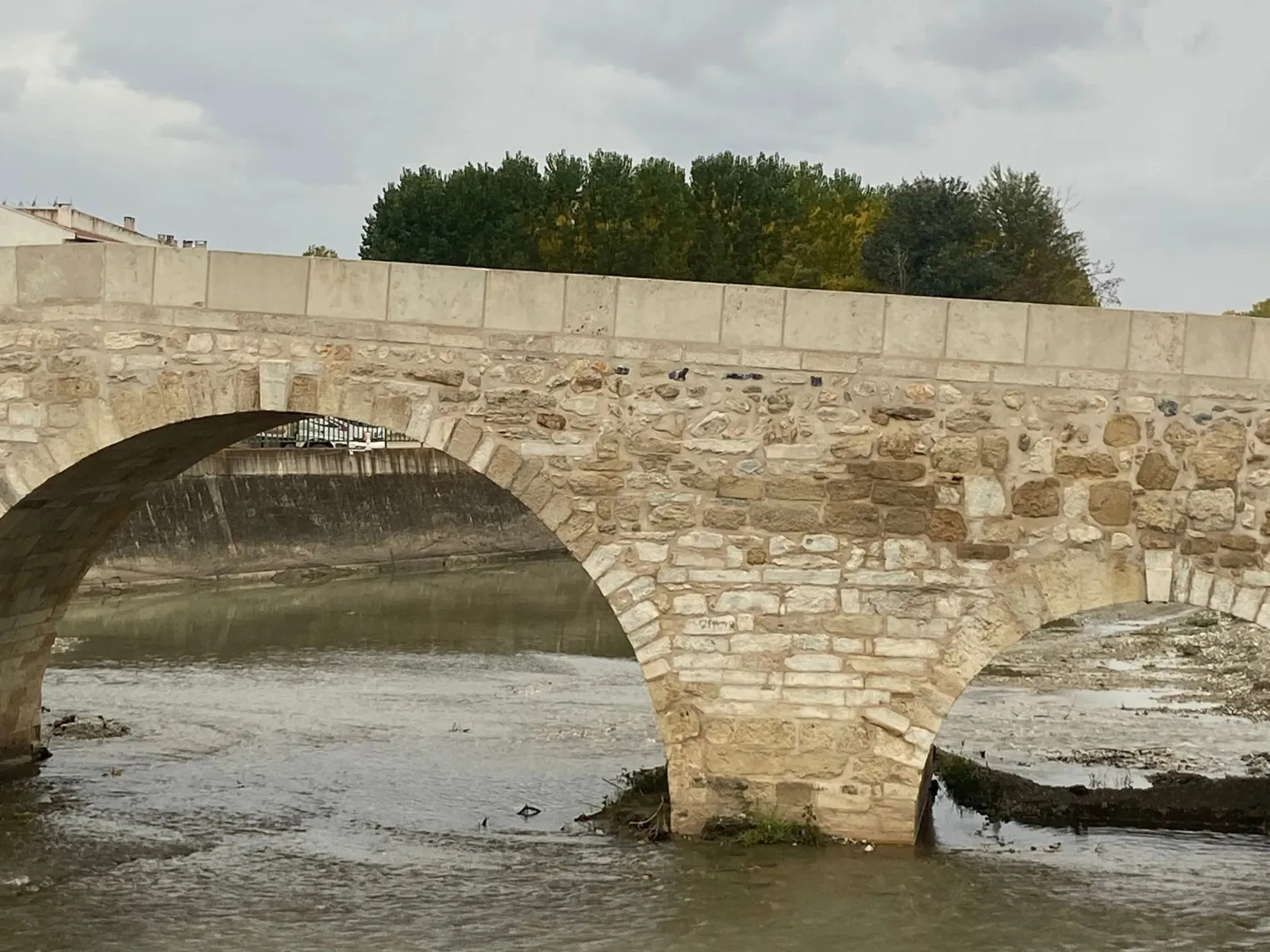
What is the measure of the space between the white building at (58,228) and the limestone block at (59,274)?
16148 mm

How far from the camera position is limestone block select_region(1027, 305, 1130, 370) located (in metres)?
7.86

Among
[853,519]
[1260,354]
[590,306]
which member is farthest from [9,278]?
[1260,354]

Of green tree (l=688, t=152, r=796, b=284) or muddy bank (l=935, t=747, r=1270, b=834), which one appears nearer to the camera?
muddy bank (l=935, t=747, r=1270, b=834)

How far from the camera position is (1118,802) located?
30.9 feet

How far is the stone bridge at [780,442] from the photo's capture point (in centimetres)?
781

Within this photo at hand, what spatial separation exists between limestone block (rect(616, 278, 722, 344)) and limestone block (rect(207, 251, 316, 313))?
5.34 feet

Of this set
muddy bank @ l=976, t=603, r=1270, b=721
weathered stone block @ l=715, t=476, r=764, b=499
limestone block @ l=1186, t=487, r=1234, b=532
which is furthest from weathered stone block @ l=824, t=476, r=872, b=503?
muddy bank @ l=976, t=603, r=1270, b=721

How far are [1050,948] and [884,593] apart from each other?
186 centimetres

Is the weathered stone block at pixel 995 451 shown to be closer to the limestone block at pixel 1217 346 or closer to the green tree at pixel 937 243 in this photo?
the limestone block at pixel 1217 346

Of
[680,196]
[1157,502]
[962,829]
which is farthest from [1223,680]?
[680,196]

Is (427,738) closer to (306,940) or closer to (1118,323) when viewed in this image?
(306,940)

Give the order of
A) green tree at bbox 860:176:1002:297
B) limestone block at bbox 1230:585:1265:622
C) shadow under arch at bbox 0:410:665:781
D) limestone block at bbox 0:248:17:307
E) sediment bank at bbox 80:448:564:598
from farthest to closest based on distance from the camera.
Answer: green tree at bbox 860:176:1002:297, sediment bank at bbox 80:448:564:598, limestone block at bbox 0:248:17:307, shadow under arch at bbox 0:410:665:781, limestone block at bbox 1230:585:1265:622

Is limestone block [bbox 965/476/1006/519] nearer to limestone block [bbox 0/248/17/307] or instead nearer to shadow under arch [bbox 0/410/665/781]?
shadow under arch [bbox 0/410/665/781]

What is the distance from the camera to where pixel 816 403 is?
8102 millimetres
